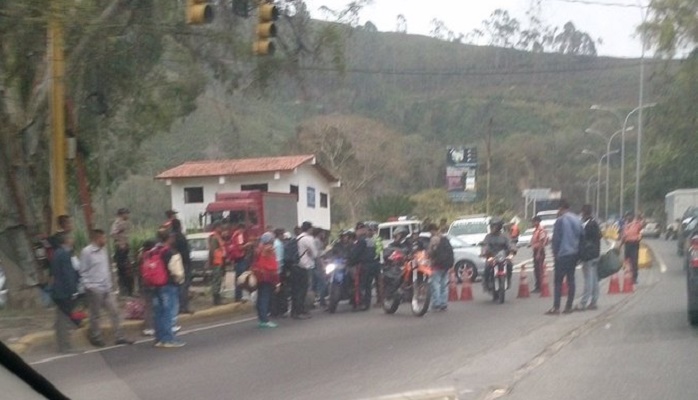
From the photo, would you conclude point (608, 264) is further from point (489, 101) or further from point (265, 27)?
point (489, 101)

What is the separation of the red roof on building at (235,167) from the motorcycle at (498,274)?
3883mm

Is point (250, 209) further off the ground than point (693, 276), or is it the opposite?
point (250, 209)

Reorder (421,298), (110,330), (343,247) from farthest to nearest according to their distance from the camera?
(343,247), (421,298), (110,330)

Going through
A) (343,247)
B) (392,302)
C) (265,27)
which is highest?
(265,27)

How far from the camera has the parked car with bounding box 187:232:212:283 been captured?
17828mm

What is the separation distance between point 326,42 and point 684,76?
43.3 ft

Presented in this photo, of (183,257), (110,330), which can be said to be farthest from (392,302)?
(110,330)

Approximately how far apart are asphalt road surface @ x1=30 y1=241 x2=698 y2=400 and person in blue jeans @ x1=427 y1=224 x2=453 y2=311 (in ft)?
3.24

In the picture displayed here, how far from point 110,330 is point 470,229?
42.9 feet

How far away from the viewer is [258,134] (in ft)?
58.1

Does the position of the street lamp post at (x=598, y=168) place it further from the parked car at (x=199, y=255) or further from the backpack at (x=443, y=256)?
the parked car at (x=199, y=255)

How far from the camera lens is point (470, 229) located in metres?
24.8

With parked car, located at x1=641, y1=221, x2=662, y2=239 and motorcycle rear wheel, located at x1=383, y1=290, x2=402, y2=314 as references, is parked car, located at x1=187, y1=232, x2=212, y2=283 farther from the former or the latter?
parked car, located at x1=641, y1=221, x2=662, y2=239

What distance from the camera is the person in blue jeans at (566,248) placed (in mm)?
15578
